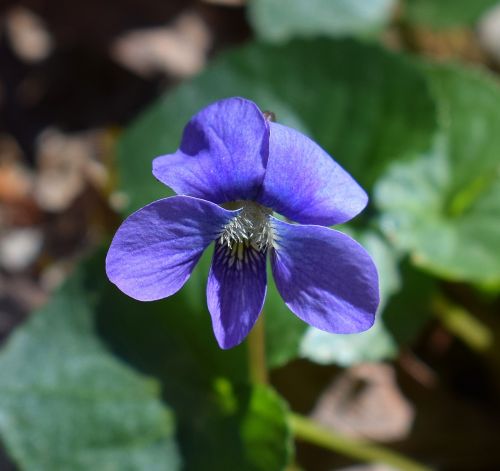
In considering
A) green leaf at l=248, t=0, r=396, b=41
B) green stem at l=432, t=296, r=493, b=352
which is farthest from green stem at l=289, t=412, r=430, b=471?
green leaf at l=248, t=0, r=396, b=41

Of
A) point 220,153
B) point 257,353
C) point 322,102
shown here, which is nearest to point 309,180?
point 220,153

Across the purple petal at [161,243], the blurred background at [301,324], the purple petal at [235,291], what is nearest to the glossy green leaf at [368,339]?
the blurred background at [301,324]

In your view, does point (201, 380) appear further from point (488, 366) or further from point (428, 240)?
point (488, 366)

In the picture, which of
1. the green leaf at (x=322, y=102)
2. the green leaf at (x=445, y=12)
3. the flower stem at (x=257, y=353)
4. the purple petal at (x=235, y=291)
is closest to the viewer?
the purple petal at (x=235, y=291)

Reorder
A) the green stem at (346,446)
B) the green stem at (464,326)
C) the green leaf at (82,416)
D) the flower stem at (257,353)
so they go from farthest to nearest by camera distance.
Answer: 1. the green stem at (464,326)
2. the green stem at (346,446)
3. the green leaf at (82,416)
4. the flower stem at (257,353)

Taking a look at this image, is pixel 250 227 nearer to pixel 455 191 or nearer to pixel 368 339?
pixel 368 339

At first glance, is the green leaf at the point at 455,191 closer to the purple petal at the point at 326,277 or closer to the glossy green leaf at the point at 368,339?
the glossy green leaf at the point at 368,339

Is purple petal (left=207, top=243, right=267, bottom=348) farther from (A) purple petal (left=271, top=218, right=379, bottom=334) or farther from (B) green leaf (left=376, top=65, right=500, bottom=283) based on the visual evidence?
(B) green leaf (left=376, top=65, right=500, bottom=283)
